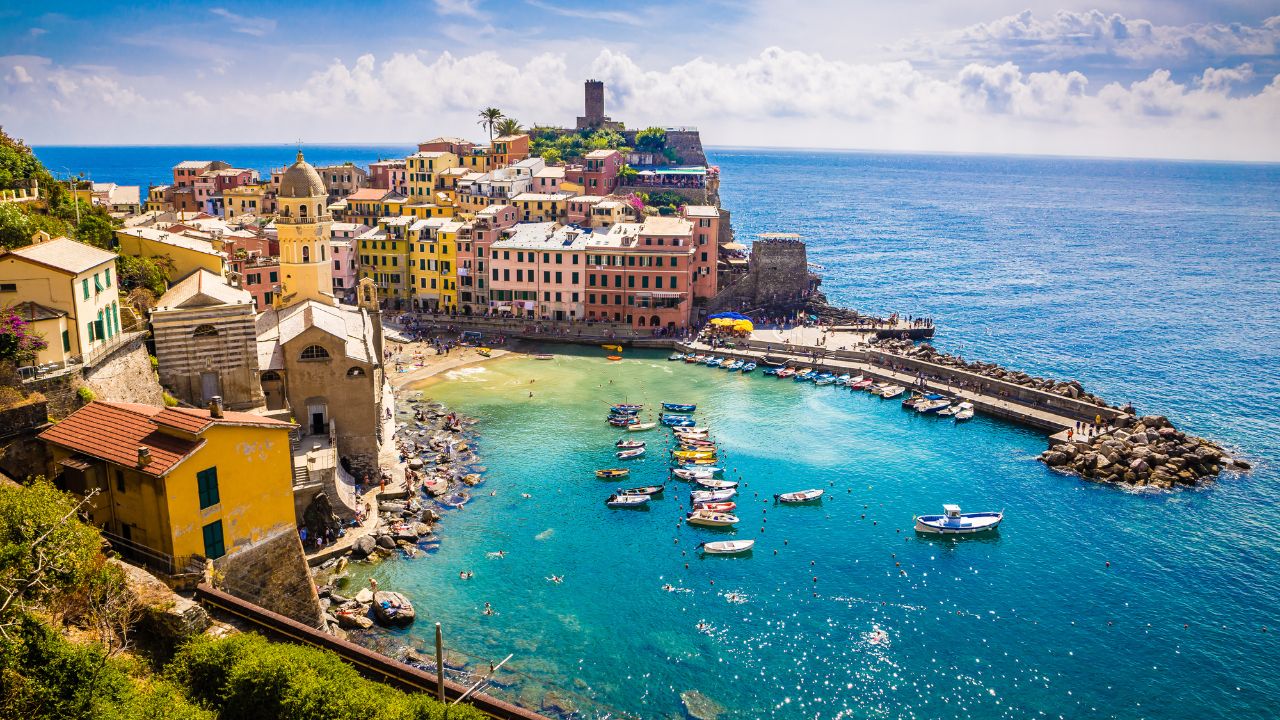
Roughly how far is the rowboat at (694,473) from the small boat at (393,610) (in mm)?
20531

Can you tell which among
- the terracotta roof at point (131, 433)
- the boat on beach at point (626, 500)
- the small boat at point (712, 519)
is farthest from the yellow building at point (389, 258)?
the terracotta roof at point (131, 433)

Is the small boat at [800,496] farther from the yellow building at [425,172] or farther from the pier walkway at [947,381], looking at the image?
the yellow building at [425,172]

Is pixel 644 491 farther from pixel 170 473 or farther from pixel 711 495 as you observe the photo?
pixel 170 473

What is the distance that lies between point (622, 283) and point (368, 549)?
155 feet

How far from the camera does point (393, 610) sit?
37031 mm

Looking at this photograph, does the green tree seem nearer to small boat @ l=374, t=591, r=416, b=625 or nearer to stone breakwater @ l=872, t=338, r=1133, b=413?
stone breakwater @ l=872, t=338, r=1133, b=413

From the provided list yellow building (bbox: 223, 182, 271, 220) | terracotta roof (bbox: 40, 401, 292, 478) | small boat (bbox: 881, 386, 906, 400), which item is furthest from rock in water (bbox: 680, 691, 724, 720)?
yellow building (bbox: 223, 182, 271, 220)

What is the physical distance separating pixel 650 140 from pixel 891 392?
→ 266 feet

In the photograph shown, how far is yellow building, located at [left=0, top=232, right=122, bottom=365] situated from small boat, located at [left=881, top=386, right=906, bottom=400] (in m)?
54.2

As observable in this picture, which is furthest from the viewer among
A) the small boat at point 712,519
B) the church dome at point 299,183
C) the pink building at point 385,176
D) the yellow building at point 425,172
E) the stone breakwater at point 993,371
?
the pink building at point 385,176

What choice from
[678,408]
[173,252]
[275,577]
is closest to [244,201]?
[173,252]

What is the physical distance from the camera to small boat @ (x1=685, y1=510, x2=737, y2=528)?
47781 mm

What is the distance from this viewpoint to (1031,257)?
150 meters

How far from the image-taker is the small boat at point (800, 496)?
50781mm
